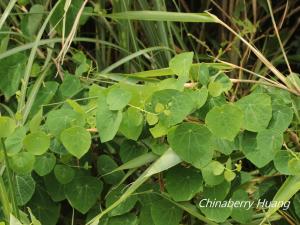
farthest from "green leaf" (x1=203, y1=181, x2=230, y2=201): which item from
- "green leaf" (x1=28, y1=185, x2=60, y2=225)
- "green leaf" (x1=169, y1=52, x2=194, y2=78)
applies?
"green leaf" (x1=28, y1=185, x2=60, y2=225)

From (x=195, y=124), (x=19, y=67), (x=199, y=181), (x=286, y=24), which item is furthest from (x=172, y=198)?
(x=286, y=24)

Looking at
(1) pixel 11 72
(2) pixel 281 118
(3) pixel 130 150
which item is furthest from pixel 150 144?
(1) pixel 11 72

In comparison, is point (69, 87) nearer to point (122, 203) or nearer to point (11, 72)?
point (11, 72)

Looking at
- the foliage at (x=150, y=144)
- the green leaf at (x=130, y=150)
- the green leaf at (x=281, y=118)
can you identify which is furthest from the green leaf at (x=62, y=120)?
the green leaf at (x=281, y=118)

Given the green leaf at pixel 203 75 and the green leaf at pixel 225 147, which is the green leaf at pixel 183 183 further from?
the green leaf at pixel 203 75

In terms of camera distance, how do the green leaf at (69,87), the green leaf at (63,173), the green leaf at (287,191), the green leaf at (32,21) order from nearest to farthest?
the green leaf at (287,191) < the green leaf at (63,173) < the green leaf at (69,87) < the green leaf at (32,21)
